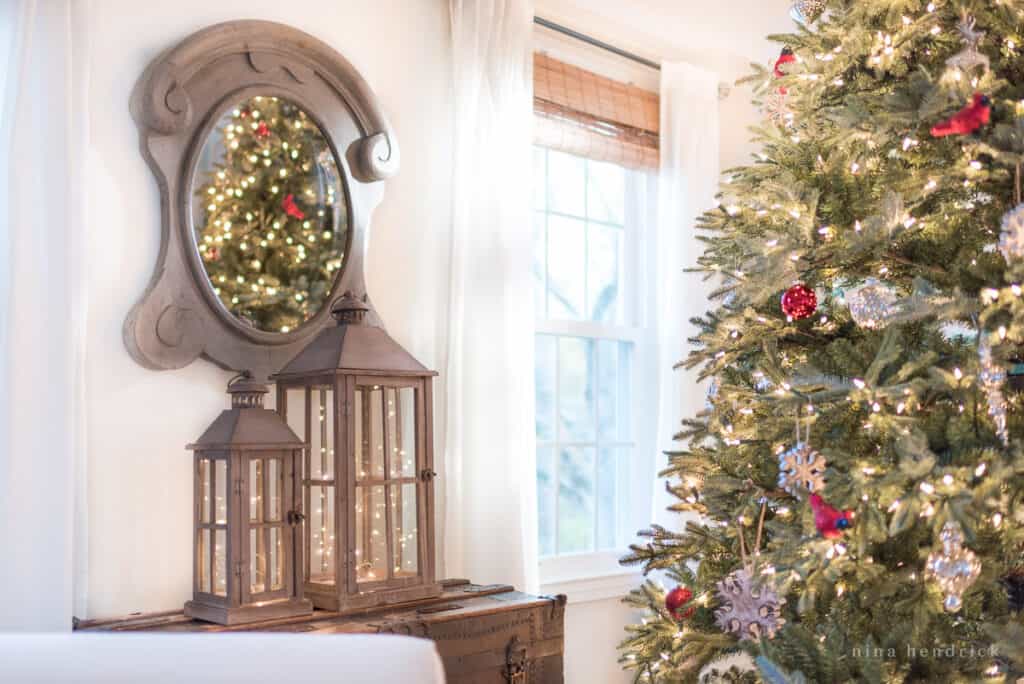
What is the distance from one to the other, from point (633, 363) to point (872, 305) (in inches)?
81.4

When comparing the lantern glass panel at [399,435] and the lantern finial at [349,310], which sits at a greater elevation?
the lantern finial at [349,310]

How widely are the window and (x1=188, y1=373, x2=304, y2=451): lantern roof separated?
1426 millimetres

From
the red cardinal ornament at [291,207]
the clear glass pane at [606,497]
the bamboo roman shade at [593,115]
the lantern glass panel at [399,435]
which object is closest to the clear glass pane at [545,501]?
the clear glass pane at [606,497]

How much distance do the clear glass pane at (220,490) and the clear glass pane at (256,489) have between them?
0.06m

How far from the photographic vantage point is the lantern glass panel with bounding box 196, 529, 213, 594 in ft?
8.13

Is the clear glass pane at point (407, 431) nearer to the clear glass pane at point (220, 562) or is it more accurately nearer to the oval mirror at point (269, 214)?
the oval mirror at point (269, 214)

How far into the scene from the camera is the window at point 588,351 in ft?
12.6

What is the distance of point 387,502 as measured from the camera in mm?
2641

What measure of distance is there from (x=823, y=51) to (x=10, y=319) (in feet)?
6.04

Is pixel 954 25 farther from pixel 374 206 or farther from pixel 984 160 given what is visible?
pixel 374 206

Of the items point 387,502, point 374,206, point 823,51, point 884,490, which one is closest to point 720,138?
point 374,206

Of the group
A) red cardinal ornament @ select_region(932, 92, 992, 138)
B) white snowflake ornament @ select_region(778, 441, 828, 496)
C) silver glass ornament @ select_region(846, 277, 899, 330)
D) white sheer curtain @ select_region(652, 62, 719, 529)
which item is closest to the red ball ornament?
silver glass ornament @ select_region(846, 277, 899, 330)

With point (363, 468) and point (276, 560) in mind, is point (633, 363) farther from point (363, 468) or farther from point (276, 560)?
point (276, 560)

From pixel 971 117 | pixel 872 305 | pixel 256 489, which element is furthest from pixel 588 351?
pixel 971 117
